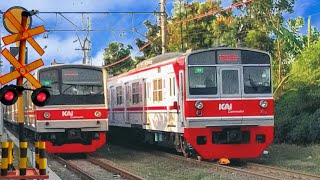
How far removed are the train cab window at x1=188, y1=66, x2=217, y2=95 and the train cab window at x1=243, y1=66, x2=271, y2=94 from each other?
2.84ft

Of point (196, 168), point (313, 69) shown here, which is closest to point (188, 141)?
point (196, 168)

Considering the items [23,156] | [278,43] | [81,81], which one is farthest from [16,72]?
[278,43]

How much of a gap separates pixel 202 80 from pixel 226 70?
716 millimetres

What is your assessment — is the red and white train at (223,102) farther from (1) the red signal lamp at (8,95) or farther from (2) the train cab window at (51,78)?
(1) the red signal lamp at (8,95)

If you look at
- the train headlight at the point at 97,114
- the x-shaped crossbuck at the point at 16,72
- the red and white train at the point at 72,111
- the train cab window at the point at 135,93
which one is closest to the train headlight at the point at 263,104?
the red and white train at the point at 72,111

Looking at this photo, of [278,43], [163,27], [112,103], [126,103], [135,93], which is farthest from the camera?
[278,43]

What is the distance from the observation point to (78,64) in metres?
18.6

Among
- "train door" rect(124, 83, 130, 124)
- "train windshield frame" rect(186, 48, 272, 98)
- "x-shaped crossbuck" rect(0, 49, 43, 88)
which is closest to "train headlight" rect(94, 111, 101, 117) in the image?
"train windshield frame" rect(186, 48, 272, 98)

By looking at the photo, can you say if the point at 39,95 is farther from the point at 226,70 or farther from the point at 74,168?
the point at 226,70

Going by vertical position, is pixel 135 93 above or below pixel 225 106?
above

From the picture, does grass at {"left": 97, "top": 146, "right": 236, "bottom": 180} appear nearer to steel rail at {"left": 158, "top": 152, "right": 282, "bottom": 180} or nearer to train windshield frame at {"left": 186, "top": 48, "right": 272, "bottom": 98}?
steel rail at {"left": 158, "top": 152, "right": 282, "bottom": 180}

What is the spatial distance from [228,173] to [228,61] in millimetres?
3282

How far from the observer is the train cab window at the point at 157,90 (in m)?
17.9

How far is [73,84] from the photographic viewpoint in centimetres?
1847
